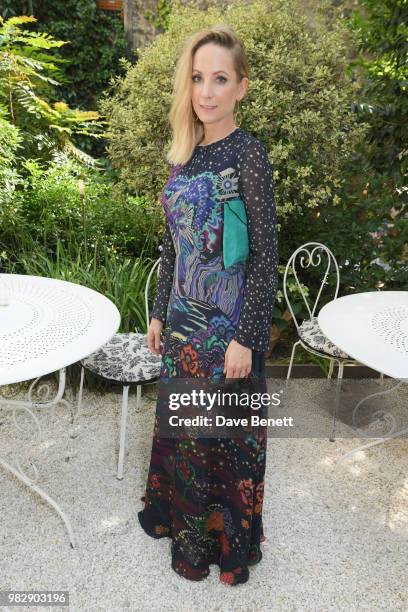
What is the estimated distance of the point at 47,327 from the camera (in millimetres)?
2045

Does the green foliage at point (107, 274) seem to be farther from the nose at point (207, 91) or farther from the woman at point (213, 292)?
the nose at point (207, 91)

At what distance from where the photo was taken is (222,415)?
1909 millimetres

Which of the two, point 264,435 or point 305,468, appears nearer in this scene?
point 264,435

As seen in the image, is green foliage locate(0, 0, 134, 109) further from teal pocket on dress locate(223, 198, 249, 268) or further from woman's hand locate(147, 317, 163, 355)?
teal pocket on dress locate(223, 198, 249, 268)

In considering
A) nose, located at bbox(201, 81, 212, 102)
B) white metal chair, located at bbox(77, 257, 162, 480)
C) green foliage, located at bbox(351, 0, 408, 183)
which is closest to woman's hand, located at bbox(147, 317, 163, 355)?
white metal chair, located at bbox(77, 257, 162, 480)

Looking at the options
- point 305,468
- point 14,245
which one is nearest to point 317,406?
point 305,468

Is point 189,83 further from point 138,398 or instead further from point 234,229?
point 138,398

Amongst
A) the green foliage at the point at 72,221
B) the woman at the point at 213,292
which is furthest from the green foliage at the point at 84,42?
the woman at the point at 213,292

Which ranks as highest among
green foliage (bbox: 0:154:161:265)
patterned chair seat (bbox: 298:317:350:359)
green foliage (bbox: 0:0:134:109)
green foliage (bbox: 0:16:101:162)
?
green foliage (bbox: 0:0:134:109)

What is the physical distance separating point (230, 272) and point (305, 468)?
1.42 metres

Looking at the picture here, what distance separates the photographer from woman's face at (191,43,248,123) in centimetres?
167

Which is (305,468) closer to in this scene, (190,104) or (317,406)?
(317,406)

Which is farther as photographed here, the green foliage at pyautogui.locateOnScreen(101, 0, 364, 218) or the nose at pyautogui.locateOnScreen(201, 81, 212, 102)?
the green foliage at pyautogui.locateOnScreen(101, 0, 364, 218)

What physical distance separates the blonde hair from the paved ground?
1.50 m
